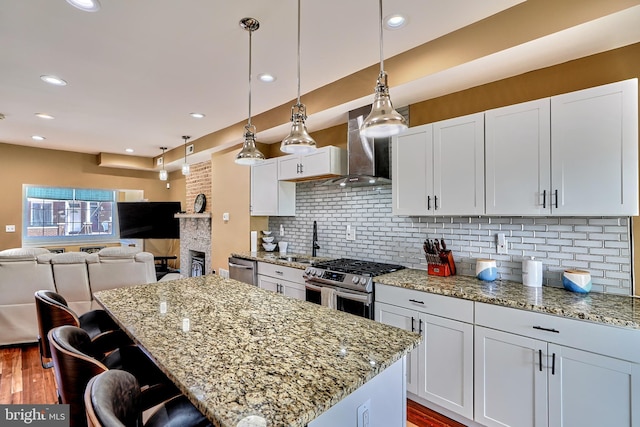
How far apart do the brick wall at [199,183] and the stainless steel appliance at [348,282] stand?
124 inches

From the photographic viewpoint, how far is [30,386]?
2.63 meters

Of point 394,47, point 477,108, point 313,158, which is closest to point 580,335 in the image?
point 477,108

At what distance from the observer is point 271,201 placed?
13.5 feet

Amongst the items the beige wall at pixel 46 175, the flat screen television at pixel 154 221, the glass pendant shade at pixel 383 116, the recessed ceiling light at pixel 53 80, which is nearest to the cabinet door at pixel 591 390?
the glass pendant shade at pixel 383 116

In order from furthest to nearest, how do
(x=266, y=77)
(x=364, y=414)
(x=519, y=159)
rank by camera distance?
1. (x=266, y=77)
2. (x=519, y=159)
3. (x=364, y=414)

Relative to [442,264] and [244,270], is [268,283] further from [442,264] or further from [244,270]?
[442,264]

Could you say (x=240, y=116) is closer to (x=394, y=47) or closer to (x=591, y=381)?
(x=394, y=47)

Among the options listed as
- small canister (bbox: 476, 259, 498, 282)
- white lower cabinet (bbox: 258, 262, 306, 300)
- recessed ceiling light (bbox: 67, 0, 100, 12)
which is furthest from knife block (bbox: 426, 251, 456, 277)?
recessed ceiling light (bbox: 67, 0, 100, 12)

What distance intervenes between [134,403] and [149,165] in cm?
706

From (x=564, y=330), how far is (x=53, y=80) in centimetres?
460

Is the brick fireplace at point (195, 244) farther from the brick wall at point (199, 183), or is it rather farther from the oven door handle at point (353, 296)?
the oven door handle at point (353, 296)

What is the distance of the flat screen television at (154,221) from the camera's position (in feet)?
21.0

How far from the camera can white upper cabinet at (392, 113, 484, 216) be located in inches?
93.0

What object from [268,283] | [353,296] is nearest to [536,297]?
[353,296]
